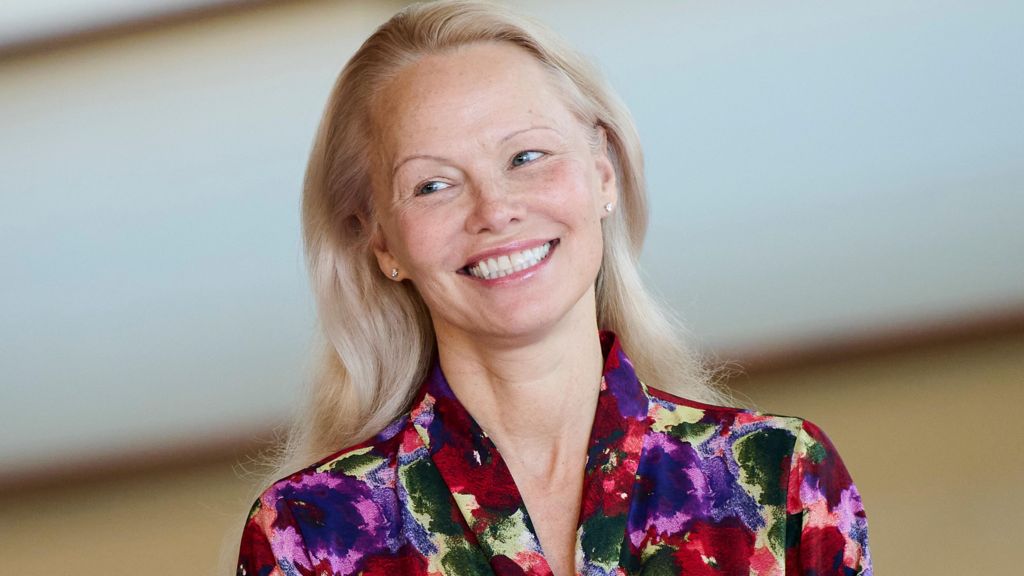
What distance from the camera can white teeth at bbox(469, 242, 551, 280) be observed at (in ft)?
4.95

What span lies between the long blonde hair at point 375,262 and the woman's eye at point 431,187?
129 mm

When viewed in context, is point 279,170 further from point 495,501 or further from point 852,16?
point 495,501

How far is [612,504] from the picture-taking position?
153 cm

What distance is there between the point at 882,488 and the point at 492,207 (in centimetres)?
183

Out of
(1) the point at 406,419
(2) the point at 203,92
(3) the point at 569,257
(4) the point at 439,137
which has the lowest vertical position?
(1) the point at 406,419

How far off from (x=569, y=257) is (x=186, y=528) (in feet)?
7.14

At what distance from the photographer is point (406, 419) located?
1.67 meters

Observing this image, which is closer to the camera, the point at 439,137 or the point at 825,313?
the point at 439,137

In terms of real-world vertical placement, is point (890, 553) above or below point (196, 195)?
below

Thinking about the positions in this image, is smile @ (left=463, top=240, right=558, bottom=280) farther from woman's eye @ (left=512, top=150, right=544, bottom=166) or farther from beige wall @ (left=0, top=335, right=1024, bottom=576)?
beige wall @ (left=0, top=335, right=1024, bottom=576)

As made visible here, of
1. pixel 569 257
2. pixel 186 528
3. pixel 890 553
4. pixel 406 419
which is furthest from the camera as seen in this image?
pixel 186 528

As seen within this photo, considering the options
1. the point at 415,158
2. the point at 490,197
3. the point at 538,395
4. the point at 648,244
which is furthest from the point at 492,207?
the point at 648,244

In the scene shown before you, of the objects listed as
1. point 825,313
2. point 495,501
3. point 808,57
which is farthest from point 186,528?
point 495,501

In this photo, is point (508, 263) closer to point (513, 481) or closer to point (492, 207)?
point (492, 207)
